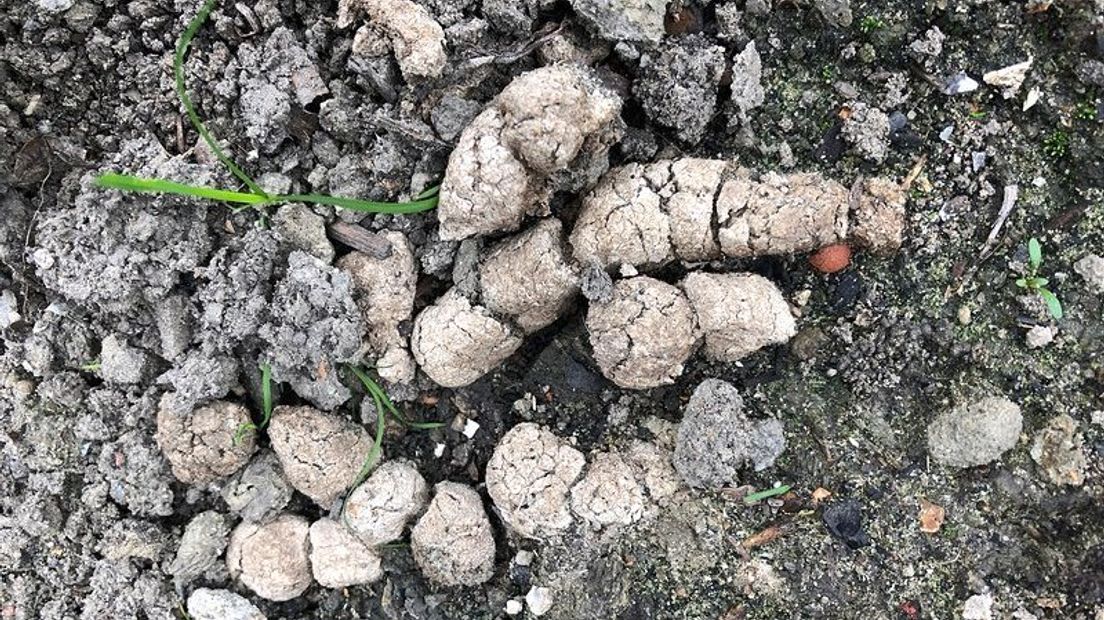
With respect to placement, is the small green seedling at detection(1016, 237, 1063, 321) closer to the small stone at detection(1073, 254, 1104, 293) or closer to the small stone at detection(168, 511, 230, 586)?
the small stone at detection(1073, 254, 1104, 293)

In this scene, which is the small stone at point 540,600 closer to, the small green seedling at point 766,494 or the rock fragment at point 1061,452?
the small green seedling at point 766,494

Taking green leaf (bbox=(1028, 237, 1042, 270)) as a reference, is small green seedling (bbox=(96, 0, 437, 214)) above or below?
above

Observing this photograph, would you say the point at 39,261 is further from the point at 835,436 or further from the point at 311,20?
the point at 835,436

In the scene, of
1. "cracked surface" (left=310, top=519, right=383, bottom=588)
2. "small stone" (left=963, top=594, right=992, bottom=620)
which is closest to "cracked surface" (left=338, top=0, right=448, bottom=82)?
"cracked surface" (left=310, top=519, right=383, bottom=588)

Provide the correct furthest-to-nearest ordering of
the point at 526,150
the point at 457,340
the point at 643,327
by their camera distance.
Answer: the point at 457,340 < the point at 643,327 < the point at 526,150

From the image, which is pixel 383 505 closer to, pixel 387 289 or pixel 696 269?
pixel 387 289

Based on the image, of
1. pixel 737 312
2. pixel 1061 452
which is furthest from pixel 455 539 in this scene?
pixel 1061 452
